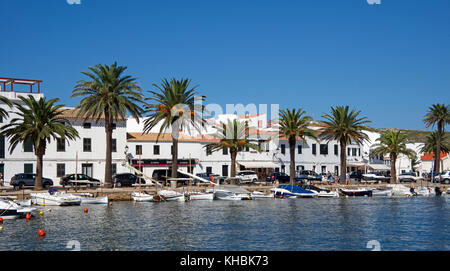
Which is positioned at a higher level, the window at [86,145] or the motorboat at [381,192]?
the window at [86,145]

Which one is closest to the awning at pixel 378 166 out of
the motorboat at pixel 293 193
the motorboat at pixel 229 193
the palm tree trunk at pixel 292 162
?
the palm tree trunk at pixel 292 162

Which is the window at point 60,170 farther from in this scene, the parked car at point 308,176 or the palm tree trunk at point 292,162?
the parked car at point 308,176

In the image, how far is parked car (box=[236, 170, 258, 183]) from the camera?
253 ft

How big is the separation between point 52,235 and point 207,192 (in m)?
31.9

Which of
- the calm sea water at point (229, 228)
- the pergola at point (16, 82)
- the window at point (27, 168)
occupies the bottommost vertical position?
the calm sea water at point (229, 228)

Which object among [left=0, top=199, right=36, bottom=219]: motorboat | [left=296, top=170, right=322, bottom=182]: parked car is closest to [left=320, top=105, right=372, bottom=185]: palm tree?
[left=296, top=170, right=322, bottom=182]: parked car

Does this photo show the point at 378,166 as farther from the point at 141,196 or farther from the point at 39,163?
the point at 39,163

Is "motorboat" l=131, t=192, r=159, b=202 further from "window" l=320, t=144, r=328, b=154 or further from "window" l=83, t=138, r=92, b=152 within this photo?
"window" l=320, t=144, r=328, b=154

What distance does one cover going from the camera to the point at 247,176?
78.1 m

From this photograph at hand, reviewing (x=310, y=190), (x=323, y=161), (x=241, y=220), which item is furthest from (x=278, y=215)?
(x=323, y=161)

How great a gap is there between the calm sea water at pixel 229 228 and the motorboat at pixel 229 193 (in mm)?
10848

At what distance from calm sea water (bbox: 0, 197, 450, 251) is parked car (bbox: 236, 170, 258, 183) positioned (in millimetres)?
27149

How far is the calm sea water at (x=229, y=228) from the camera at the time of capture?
1104 inches
